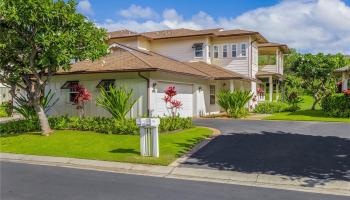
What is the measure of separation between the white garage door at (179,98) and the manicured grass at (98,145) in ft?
13.1

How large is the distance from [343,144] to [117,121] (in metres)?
9.33

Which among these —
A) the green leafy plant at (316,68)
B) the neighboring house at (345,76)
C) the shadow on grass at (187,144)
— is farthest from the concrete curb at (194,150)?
the green leafy plant at (316,68)

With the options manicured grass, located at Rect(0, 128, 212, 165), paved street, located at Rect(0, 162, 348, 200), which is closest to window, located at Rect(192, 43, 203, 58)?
manicured grass, located at Rect(0, 128, 212, 165)

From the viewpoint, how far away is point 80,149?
44.0 feet

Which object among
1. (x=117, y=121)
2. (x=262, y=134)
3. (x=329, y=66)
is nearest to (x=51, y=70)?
(x=117, y=121)

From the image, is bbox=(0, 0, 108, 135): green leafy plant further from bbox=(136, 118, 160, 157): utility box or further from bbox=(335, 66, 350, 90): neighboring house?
bbox=(335, 66, 350, 90): neighboring house

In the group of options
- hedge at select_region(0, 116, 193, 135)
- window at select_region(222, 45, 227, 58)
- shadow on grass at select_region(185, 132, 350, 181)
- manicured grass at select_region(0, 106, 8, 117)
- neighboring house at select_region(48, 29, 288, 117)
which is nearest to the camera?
shadow on grass at select_region(185, 132, 350, 181)

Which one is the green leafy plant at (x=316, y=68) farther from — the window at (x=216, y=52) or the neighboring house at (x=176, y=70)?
the window at (x=216, y=52)

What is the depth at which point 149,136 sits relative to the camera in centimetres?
1212

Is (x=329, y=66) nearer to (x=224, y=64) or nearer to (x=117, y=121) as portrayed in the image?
(x=224, y=64)

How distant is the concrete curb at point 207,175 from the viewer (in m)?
8.62

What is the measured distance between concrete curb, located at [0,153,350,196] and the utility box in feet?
3.47

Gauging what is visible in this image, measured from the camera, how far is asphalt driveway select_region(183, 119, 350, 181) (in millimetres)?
10123

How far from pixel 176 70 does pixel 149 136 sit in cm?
1031
